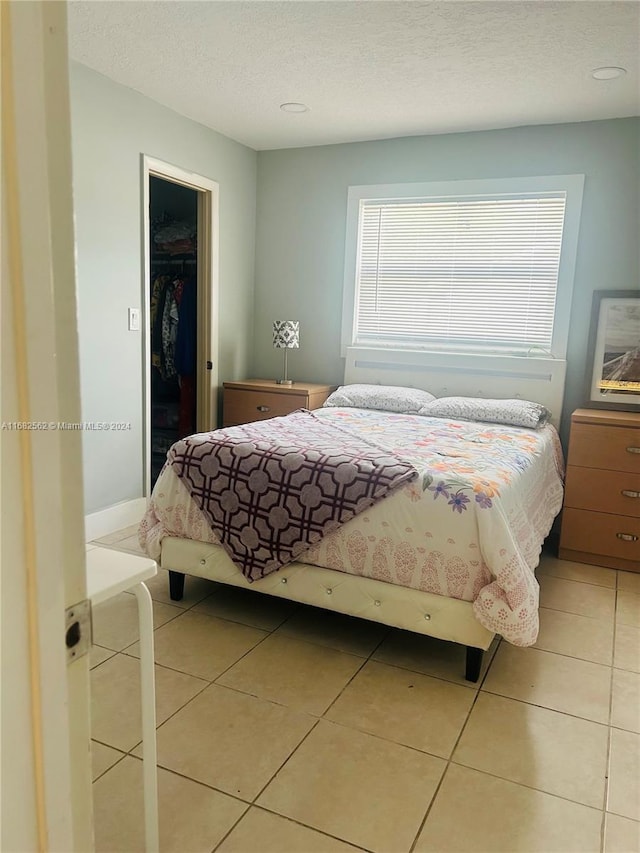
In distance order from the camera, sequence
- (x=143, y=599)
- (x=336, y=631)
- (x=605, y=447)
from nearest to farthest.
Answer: (x=143, y=599), (x=336, y=631), (x=605, y=447)

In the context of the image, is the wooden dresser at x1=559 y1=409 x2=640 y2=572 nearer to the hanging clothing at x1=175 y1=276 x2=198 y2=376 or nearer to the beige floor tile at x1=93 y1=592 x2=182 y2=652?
the beige floor tile at x1=93 y1=592 x2=182 y2=652

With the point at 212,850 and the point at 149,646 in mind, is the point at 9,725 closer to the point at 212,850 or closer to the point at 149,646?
the point at 149,646

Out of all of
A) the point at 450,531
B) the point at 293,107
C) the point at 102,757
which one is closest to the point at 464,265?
the point at 293,107

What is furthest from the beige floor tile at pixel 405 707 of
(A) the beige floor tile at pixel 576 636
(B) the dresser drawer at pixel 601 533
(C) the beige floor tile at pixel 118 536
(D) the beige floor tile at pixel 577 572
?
(C) the beige floor tile at pixel 118 536

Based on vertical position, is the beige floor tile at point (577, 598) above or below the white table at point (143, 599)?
below

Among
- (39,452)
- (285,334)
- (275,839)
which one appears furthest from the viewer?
(285,334)

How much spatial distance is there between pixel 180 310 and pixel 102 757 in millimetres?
3368

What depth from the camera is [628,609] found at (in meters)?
2.87

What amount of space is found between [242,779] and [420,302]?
10.7 ft

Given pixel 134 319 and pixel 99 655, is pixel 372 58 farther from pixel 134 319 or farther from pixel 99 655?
pixel 99 655

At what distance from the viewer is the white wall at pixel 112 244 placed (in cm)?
323

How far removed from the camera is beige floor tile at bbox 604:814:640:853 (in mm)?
1546

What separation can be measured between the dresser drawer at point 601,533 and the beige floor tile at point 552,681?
1.10 meters

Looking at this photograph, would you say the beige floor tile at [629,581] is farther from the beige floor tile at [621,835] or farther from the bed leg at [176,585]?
the bed leg at [176,585]
